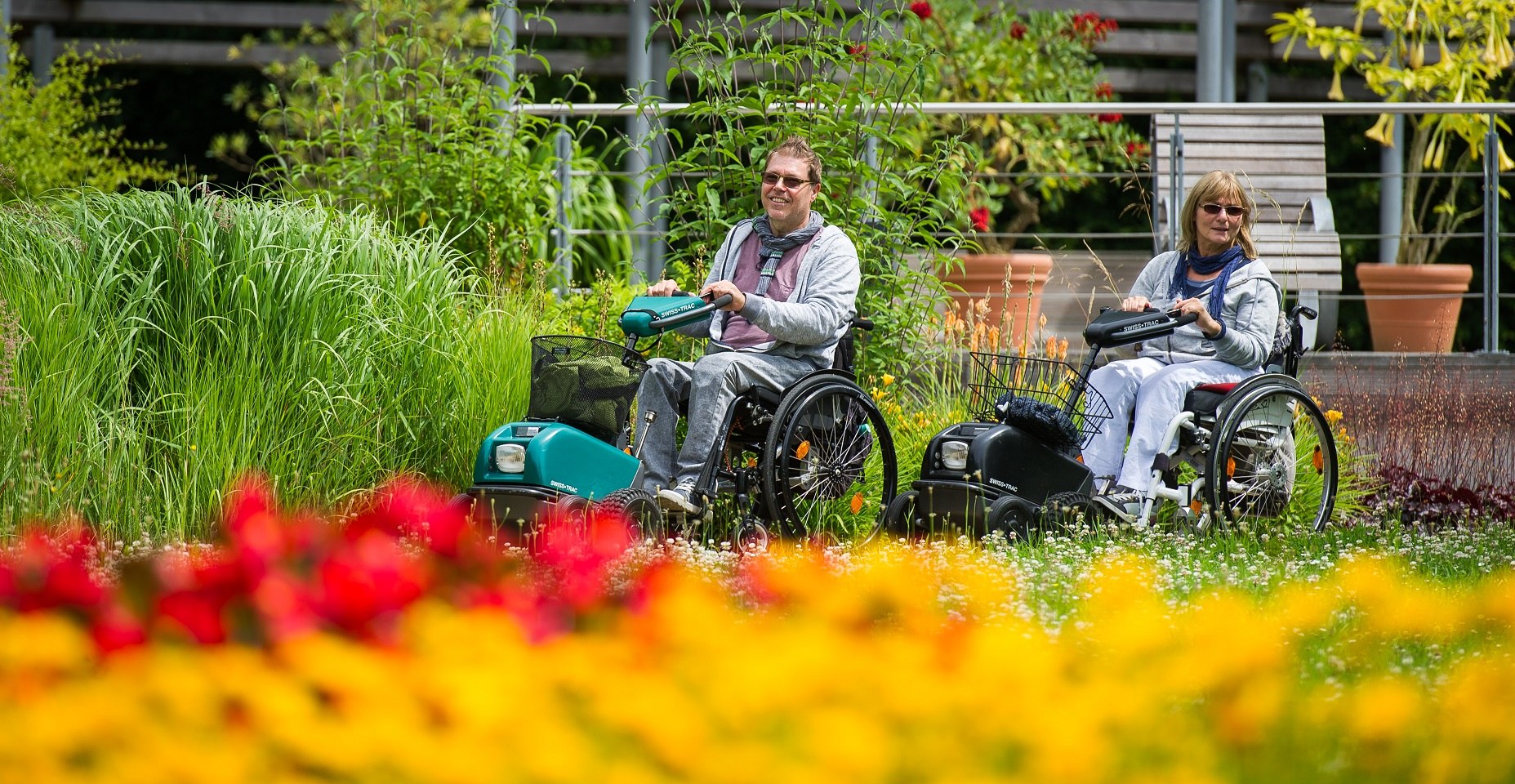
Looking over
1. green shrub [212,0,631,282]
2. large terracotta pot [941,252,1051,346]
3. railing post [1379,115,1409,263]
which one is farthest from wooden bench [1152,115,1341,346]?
green shrub [212,0,631,282]

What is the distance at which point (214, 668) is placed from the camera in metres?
1.65

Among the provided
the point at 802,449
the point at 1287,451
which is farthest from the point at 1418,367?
the point at 802,449

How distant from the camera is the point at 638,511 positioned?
3732 mm

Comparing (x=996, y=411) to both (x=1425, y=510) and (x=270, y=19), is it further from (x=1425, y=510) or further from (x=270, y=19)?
(x=270, y=19)

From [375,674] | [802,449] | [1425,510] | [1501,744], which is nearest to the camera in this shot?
[375,674]

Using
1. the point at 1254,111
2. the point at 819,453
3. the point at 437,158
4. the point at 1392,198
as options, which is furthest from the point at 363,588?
the point at 1392,198

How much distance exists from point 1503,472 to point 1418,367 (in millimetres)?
1102

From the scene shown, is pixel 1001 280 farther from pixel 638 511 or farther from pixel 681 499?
pixel 638 511

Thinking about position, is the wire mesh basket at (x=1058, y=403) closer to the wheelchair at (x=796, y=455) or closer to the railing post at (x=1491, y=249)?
the wheelchair at (x=796, y=455)

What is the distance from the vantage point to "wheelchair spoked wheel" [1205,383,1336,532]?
4.18 m

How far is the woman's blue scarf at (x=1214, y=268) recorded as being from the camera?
4.47 meters

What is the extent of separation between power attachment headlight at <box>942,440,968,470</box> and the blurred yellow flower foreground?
6.48 feet

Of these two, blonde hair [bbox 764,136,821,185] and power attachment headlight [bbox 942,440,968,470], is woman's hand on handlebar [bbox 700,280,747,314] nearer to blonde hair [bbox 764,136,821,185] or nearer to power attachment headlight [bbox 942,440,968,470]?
blonde hair [bbox 764,136,821,185]

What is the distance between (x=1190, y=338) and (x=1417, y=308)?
3.75 m
